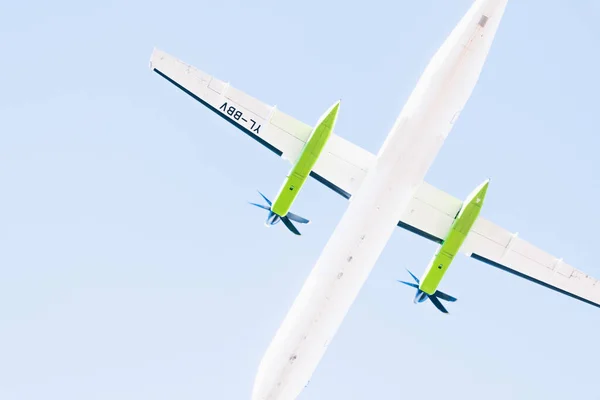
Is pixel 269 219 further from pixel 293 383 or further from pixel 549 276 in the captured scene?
pixel 549 276

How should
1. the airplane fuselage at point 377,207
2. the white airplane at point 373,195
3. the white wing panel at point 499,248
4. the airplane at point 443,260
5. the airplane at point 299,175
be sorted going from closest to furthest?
1. the airplane fuselage at point 377,207
2. the white airplane at point 373,195
3. the airplane at point 299,175
4. the airplane at point 443,260
5. the white wing panel at point 499,248

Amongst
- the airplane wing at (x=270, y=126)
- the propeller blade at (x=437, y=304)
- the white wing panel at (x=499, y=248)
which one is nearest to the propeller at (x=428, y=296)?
the propeller blade at (x=437, y=304)

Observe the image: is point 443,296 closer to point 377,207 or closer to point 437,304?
point 437,304

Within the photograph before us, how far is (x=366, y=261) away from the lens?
37781mm

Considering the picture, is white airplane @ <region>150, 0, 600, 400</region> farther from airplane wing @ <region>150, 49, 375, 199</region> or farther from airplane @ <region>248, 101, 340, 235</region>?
airplane @ <region>248, 101, 340, 235</region>

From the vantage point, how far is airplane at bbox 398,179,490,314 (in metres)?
38.8

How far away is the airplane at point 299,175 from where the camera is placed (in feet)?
124

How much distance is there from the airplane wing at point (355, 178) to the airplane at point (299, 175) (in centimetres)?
85

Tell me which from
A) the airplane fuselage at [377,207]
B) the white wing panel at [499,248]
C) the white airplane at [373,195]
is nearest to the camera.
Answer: the airplane fuselage at [377,207]

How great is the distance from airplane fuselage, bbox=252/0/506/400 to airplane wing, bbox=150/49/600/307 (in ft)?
7.58

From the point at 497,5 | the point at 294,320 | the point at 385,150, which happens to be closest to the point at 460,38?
the point at 497,5

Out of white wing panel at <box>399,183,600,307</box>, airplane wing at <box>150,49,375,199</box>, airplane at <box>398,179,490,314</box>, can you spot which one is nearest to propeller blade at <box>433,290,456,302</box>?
airplane at <box>398,179,490,314</box>

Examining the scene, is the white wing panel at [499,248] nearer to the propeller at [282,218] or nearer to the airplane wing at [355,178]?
the airplane wing at [355,178]

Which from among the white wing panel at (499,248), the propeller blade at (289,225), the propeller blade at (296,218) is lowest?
the propeller blade at (289,225)
